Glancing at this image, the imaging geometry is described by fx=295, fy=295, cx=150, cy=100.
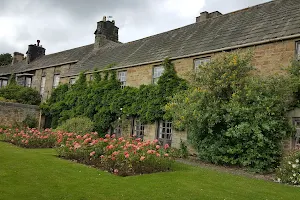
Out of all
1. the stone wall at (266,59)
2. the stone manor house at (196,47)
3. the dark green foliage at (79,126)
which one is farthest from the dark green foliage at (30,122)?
the stone wall at (266,59)

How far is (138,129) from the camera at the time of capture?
18.9 metres

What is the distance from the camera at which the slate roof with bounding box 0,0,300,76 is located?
47.3 ft

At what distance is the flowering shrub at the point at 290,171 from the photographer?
9605 millimetres

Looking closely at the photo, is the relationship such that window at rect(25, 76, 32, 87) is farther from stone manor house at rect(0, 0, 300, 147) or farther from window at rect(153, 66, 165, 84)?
window at rect(153, 66, 165, 84)

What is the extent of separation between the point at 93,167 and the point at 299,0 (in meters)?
13.5

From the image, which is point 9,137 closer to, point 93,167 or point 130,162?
point 93,167

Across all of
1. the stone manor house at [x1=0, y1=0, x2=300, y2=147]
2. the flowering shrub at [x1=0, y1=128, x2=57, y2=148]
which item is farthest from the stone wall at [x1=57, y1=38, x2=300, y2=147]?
the flowering shrub at [x1=0, y1=128, x2=57, y2=148]

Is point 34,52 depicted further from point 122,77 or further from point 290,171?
point 290,171

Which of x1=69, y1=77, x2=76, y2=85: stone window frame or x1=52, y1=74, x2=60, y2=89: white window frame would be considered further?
x1=52, y1=74, x2=60, y2=89: white window frame

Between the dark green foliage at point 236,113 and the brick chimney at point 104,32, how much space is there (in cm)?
1803

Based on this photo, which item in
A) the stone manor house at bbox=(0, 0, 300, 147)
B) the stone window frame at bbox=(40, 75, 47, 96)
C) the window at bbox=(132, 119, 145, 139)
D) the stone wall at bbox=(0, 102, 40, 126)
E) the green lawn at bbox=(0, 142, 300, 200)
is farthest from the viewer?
the stone window frame at bbox=(40, 75, 47, 96)

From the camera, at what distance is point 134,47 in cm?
2378

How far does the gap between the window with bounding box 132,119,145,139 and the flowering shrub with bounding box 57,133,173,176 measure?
289 inches

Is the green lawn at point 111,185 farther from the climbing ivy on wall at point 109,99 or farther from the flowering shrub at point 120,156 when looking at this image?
the climbing ivy on wall at point 109,99
